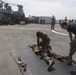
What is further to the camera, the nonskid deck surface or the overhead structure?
the overhead structure

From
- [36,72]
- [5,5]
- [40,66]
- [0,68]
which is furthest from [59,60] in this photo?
[5,5]

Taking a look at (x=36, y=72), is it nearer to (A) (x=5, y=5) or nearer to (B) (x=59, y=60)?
(B) (x=59, y=60)

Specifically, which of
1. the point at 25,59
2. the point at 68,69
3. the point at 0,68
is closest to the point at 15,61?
the point at 25,59

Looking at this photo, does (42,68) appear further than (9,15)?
No

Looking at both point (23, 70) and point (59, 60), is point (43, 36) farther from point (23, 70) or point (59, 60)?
point (23, 70)

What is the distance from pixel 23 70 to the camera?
24.3 feet

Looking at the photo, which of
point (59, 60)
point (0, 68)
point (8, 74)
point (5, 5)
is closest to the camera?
point (8, 74)

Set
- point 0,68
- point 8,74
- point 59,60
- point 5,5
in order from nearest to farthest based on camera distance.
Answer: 1. point 8,74
2. point 0,68
3. point 59,60
4. point 5,5

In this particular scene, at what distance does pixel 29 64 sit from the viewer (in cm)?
826

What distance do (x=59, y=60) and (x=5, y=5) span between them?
54733mm

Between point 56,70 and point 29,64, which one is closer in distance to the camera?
point 56,70

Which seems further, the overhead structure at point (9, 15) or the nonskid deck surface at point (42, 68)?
the overhead structure at point (9, 15)

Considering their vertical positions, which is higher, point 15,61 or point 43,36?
point 43,36

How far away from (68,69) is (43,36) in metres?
1.92
